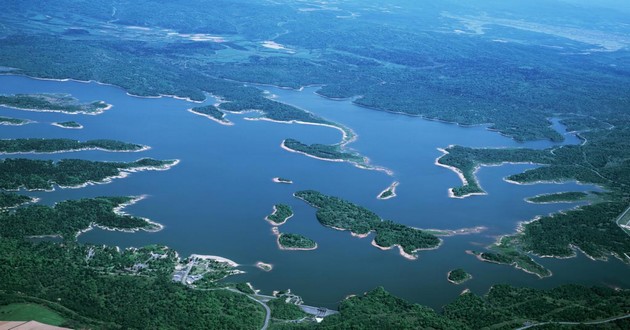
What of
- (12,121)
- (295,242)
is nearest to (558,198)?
(295,242)

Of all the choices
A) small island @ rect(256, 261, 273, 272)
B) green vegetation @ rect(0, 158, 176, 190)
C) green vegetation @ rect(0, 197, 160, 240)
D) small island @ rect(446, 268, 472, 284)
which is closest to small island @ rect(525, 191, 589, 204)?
small island @ rect(446, 268, 472, 284)

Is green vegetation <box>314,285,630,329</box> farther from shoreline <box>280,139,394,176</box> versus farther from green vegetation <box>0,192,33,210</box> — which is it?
green vegetation <box>0,192,33,210</box>

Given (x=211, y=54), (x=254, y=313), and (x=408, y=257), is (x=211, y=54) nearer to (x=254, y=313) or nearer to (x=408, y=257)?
(x=408, y=257)

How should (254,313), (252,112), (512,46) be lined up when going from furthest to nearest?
1. (512,46)
2. (252,112)
3. (254,313)

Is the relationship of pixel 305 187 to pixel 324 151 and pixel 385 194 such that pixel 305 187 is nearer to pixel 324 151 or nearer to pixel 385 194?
pixel 385 194

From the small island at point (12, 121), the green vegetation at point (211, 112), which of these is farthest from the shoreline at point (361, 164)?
the small island at point (12, 121)

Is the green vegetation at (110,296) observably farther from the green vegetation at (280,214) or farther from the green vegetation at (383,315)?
the green vegetation at (280,214)

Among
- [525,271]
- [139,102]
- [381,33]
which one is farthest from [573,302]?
[381,33]
